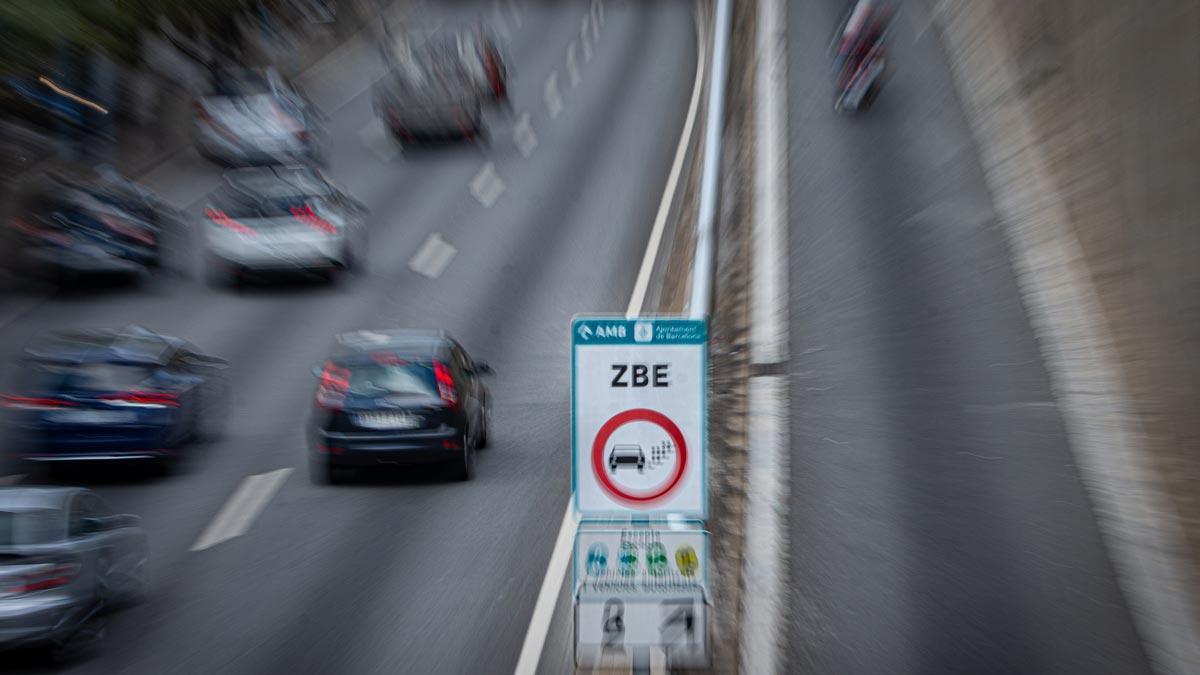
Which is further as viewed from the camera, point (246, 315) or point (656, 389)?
point (246, 315)

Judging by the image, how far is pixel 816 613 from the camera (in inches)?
453

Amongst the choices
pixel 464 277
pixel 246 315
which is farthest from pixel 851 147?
pixel 246 315

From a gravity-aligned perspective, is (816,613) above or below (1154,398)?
below

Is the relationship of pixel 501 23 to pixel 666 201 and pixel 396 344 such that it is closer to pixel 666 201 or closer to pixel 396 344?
pixel 666 201

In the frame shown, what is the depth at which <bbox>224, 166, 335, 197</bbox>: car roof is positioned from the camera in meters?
25.9

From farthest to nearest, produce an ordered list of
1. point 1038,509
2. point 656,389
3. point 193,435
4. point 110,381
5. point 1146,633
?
point 193,435 → point 110,381 → point 1038,509 → point 1146,633 → point 656,389

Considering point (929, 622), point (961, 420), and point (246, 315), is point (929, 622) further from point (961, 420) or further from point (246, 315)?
point (246, 315)

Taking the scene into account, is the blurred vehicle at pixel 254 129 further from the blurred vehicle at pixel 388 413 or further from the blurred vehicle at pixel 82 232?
the blurred vehicle at pixel 388 413


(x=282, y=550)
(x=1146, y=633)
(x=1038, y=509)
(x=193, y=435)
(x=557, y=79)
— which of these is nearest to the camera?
(x=1146, y=633)

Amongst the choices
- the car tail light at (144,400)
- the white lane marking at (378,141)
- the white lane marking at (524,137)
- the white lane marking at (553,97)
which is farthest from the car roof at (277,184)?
the white lane marking at (553,97)

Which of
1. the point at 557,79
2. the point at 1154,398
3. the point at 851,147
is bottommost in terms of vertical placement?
the point at 1154,398

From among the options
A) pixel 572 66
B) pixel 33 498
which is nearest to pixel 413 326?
pixel 33 498

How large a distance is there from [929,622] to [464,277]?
1728 cm

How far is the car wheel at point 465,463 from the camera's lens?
56.3ft
